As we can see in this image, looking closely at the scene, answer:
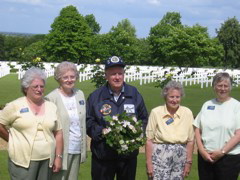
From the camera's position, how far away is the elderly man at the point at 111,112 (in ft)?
15.0

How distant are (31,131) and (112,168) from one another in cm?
102

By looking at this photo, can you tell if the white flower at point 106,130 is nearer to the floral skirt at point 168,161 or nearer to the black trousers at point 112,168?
the black trousers at point 112,168

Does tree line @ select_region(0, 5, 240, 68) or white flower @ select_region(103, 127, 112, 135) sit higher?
tree line @ select_region(0, 5, 240, 68)

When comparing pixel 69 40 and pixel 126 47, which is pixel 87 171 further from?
pixel 126 47

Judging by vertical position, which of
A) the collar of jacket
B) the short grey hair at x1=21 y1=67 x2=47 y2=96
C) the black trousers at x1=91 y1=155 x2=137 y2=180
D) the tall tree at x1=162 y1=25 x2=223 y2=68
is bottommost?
the black trousers at x1=91 y1=155 x2=137 y2=180

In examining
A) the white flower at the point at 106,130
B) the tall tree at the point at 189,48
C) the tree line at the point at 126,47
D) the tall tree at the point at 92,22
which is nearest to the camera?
the white flower at the point at 106,130

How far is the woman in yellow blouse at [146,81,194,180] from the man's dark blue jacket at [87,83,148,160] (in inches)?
7.1

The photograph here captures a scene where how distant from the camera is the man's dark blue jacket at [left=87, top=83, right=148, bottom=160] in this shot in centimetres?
455

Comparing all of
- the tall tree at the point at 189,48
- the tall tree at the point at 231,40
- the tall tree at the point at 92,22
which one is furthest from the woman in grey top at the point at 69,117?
the tall tree at the point at 92,22

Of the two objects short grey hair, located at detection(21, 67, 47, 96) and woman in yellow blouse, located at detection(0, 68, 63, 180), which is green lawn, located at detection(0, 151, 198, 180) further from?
short grey hair, located at detection(21, 67, 47, 96)

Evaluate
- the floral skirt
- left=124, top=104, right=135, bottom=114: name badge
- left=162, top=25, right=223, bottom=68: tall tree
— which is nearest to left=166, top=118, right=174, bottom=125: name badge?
the floral skirt

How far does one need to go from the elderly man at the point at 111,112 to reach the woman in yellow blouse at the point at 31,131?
1.48ft

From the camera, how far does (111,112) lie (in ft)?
14.9

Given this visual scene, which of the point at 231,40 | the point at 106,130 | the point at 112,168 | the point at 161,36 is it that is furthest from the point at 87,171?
the point at 231,40
